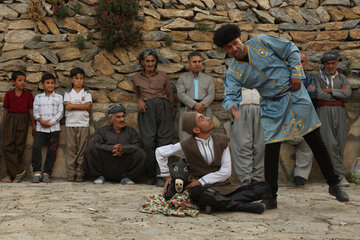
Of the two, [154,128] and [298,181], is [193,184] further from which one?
[298,181]

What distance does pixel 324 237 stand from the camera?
8.69 ft

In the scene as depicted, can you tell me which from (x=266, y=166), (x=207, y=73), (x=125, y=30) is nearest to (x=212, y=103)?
(x=207, y=73)

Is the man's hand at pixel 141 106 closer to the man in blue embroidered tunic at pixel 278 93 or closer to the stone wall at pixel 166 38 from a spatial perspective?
the stone wall at pixel 166 38

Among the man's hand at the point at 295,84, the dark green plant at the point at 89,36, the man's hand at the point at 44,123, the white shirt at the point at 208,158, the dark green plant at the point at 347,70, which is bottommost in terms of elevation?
the white shirt at the point at 208,158

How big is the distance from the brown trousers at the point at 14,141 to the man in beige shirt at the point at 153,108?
5.45 feet

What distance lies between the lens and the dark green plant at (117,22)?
20.5 feet

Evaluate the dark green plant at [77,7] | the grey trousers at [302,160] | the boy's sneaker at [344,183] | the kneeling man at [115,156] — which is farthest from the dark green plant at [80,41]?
the boy's sneaker at [344,183]

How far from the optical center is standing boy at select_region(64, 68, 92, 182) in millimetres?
5848

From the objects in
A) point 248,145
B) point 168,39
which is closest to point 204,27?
point 168,39

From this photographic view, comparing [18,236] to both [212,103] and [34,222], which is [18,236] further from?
[212,103]

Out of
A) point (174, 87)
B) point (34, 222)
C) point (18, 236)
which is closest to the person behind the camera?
point (18, 236)

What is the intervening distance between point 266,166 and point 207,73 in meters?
3.01

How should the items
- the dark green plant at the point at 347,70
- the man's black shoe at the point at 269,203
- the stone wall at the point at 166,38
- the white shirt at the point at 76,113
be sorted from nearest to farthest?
the man's black shoe at the point at 269,203, the white shirt at the point at 76,113, the stone wall at the point at 166,38, the dark green plant at the point at 347,70

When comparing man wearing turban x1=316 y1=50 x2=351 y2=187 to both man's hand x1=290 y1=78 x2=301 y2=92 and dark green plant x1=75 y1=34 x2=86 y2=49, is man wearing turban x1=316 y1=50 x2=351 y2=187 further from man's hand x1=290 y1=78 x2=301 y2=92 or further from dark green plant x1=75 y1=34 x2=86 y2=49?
dark green plant x1=75 y1=34 x2=86 y2=49
